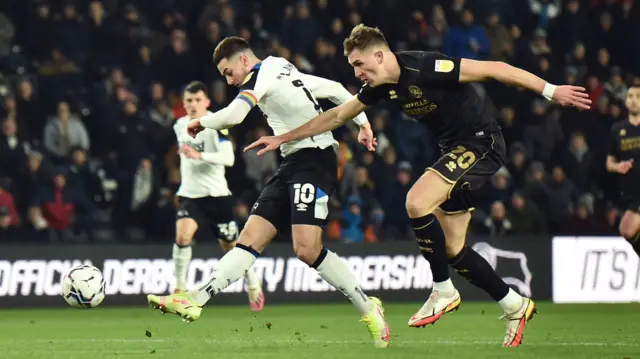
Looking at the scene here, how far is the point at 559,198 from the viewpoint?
1878 centimetres

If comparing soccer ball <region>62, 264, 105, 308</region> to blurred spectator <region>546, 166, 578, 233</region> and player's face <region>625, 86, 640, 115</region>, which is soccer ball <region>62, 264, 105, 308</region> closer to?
player's face <region>625, 86, 640, 115</region>

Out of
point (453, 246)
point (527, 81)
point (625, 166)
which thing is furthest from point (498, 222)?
point (527, 81)

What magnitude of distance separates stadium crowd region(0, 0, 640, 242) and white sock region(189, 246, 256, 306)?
8.36m

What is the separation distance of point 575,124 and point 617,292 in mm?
4837

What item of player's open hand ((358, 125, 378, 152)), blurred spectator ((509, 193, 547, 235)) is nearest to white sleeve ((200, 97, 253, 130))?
player's open hand ((358, 125, 378, 152))

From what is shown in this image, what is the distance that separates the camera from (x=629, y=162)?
1313 cm

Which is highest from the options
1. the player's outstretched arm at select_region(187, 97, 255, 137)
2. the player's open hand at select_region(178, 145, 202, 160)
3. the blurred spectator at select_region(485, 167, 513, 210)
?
the player's outstretched arm at select_region(187, 97, 255, 137)

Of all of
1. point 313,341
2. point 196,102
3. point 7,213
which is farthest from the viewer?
point 7,213

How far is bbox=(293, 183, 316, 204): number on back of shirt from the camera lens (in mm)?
8664

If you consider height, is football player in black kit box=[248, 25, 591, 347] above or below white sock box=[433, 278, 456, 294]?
above

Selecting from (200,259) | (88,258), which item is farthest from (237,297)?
(88,258)

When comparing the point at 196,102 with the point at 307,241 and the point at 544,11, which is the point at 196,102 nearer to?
the point at 307,241

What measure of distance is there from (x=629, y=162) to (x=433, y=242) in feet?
17.9

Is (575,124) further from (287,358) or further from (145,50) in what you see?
(287,358)
